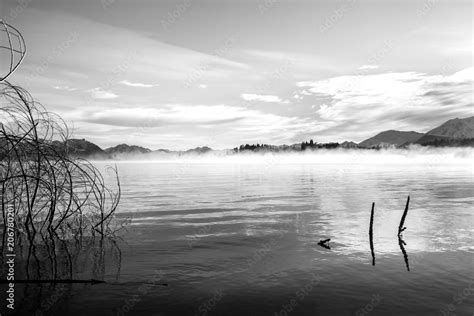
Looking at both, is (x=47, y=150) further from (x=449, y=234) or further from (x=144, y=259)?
(x=449, y=234)

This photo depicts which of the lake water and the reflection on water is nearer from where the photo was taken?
the lake water

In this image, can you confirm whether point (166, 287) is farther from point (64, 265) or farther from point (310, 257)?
point (310, 257)

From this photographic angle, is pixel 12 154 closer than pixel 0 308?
No

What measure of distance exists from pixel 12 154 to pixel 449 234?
24026mm

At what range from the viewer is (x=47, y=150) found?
13.4 meters

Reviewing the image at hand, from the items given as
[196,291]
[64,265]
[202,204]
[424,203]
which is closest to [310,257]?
[196,291]

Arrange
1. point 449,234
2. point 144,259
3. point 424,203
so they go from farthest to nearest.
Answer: point 424,203, point 449,234, point 144,259

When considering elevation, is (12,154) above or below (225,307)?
above

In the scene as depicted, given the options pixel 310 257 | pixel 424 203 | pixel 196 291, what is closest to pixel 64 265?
pixel 196 291

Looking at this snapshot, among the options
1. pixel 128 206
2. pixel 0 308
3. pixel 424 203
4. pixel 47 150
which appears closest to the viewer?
pixel 0 308

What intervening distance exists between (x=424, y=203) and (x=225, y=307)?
112ft

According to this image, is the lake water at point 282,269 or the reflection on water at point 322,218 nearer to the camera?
the lake water at point 282,269

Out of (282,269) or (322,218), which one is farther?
(322,218)

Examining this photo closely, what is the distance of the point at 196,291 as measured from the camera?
1370 cm
